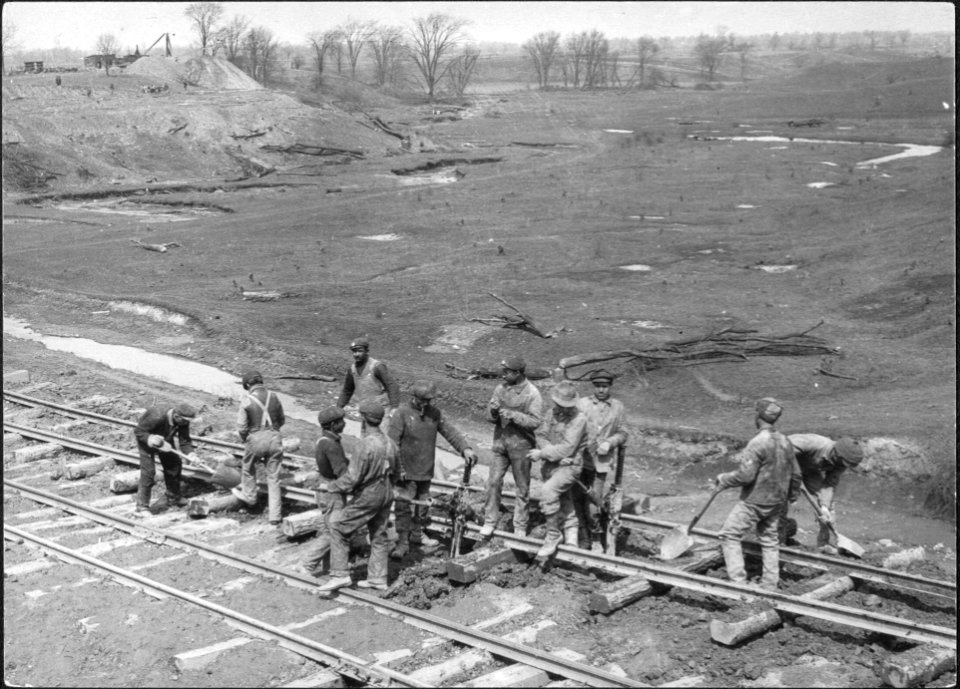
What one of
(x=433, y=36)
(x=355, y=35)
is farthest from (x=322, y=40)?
(x=433, y=36)

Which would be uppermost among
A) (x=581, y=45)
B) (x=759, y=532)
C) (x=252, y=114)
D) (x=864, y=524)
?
(x=581, y=45)

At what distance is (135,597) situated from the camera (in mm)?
9719

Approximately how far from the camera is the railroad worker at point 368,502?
375 inches

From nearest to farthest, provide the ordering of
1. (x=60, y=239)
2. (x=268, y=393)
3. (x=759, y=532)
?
(x=759, y=532) → (x=268, y=393) → (x=60, y=239)

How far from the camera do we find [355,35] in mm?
103562

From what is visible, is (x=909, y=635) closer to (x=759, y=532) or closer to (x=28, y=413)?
(x=759, y=532)


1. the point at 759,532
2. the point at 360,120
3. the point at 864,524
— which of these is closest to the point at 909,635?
the point at 759,532

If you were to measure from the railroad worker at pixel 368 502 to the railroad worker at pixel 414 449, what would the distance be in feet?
2.28

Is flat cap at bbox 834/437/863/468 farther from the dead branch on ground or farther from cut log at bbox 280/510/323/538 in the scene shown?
the dead branch on ground

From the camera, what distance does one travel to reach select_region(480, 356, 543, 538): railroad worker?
1034cm

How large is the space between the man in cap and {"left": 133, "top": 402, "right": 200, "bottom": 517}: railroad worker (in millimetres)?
7099

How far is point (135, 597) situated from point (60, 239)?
2691 cm

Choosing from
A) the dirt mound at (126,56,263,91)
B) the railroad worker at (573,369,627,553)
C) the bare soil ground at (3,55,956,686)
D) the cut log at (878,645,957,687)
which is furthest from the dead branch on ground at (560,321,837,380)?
the dirt mound at (126,56,263,91)

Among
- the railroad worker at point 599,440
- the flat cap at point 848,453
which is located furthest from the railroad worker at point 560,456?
the flat cap at point 848,453
